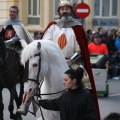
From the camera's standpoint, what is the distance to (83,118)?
5.42 meters

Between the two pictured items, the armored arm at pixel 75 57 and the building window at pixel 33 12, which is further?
the building window at pixel 33 12

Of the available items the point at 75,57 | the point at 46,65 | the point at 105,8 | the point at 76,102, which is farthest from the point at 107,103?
the point at 105,8

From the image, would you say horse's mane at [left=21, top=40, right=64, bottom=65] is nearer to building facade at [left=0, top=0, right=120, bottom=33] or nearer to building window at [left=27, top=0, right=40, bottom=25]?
building facade at [left=0, top=0, right=120, bottom=33]

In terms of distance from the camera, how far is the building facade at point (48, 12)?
29297 mm

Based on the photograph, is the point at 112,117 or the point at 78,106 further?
the point at 78,106

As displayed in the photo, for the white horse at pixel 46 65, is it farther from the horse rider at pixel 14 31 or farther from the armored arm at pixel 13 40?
the armored arm at pixel 13 40

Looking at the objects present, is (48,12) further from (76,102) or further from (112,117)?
(112,117)

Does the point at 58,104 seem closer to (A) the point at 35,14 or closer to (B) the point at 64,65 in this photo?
(B) the point at 64,65

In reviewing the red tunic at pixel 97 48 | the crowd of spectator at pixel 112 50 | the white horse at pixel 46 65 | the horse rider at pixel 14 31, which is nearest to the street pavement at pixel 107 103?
the red tunic at pixel 97 48

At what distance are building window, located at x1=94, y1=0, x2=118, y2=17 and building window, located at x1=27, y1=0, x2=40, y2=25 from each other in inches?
129

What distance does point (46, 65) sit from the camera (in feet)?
20.7

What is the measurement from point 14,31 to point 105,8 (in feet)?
65.9

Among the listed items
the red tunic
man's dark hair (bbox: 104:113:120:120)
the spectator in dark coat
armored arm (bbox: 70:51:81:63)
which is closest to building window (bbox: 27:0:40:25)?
the red tunic

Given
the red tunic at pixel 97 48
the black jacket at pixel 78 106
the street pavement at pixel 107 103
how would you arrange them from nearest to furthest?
the black jacket at pixel 78 106
the street pavement at pixel 107 103
the red tunic at pixel 97 48
